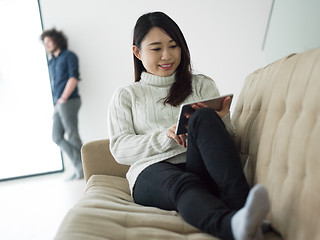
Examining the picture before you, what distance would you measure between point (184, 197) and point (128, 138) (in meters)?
0.44

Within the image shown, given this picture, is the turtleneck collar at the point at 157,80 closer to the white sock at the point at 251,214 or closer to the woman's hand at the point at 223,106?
the woman's hand at the point at 223,106

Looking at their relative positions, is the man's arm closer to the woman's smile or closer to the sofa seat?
the woman's smile

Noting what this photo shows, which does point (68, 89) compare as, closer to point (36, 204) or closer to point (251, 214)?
point (36, 204)

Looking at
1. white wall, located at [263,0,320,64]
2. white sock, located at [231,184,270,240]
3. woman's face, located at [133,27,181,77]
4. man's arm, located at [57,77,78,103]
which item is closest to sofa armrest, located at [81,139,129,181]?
woman's face, located at [133,27,181,77]

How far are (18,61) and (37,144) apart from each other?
3.05 ft

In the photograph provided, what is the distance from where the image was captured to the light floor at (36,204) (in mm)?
1960

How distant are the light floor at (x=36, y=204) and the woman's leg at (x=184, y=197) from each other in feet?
3.66

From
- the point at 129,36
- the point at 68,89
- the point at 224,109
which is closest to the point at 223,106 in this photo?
the point at 224,109

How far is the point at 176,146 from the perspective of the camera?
1146mm

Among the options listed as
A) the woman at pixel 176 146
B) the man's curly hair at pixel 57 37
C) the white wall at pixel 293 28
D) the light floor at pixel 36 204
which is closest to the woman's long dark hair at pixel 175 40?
the woman at pixel 176 146

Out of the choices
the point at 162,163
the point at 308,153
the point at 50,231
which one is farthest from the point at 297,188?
the point at 50,231

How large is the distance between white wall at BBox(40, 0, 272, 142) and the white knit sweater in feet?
6.12

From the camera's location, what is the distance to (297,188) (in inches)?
30.1

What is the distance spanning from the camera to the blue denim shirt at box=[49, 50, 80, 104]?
2889mm
